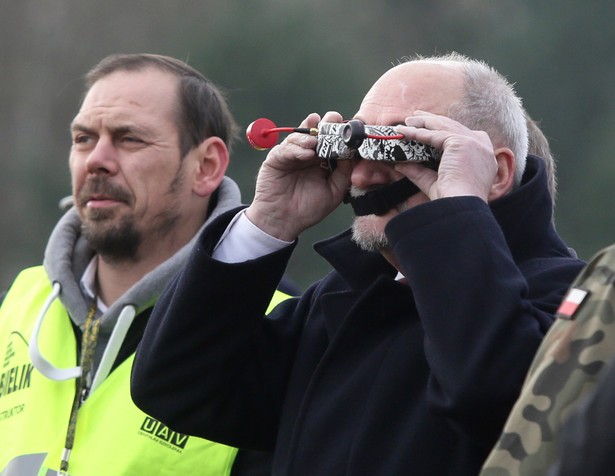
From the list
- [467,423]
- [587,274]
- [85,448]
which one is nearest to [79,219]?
[85,448]

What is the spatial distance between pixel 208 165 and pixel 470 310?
2.09 meters

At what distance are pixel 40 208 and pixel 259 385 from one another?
13190 millimetres

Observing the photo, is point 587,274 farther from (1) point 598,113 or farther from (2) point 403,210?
(1) point 598,113

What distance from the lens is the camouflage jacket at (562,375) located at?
230 centimetres

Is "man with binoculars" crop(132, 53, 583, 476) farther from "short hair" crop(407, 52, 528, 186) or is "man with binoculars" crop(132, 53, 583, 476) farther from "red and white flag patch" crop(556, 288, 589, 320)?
"red and white flag patch" crop(556, 288, 589, 320)

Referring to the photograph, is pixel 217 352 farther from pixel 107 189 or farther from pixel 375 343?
pixel 107 189

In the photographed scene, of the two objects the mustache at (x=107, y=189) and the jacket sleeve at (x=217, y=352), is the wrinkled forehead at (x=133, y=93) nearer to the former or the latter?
the mustache at (x=107, y=189)

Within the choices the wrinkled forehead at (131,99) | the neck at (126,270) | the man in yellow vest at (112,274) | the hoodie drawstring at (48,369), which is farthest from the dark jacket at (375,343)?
the wrinkled forehead at (131,99)

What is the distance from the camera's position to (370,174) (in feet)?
11.0

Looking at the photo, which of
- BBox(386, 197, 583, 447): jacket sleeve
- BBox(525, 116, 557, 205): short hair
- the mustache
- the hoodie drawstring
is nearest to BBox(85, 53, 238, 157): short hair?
the mustache

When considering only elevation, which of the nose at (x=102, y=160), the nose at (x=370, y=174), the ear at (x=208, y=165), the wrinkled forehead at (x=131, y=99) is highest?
the nose at (x=370, y=174)

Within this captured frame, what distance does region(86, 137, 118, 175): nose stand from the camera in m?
4.68

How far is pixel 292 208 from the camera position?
11.7 ft

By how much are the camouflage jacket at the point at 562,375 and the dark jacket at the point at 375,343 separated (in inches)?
18.6
